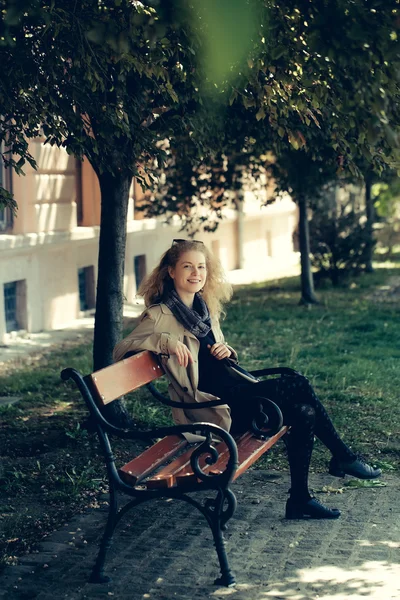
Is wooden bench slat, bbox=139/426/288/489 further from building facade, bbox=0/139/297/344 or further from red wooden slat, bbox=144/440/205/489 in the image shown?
building facade, bbox=0/139/297/344

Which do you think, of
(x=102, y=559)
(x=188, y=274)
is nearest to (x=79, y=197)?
(x=188, y=274)

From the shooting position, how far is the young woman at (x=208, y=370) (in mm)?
5074

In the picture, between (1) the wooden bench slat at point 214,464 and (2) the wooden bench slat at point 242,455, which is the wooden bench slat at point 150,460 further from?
(2) the wooden bench slat at point 242,455

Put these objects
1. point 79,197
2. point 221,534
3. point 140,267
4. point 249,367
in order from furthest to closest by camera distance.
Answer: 1. point 140,267
2. point 79,197
3. point 249,367
4. point 221,534

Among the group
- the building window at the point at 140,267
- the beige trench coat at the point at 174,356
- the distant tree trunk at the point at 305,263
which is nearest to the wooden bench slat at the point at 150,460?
the beige trench coat at the point at 174,356

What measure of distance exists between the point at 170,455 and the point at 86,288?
9759mm

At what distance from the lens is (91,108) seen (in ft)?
19.3

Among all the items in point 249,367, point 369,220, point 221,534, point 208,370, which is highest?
point 369,220

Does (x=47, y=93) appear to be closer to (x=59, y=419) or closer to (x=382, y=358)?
(x=59, y=419)

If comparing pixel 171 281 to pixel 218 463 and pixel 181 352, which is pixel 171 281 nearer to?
pixel 181 352

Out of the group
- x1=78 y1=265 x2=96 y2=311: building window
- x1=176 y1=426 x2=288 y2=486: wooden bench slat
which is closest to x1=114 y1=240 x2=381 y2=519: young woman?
x1=176 y1=426 x2=288 y2=486: wooden bench slat

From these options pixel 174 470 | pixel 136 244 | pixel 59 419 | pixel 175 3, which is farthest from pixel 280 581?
pixel 136 244

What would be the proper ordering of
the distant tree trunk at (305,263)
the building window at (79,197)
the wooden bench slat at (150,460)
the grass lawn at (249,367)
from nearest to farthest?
the wooden bench slat at (150,460) → the grass lawn at (249,367) → the building window at (79,197) → the distant tree trunk at (305,263)

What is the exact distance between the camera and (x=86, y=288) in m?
14.5
